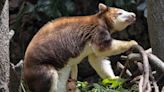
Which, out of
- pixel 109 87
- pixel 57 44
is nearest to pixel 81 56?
pixel 57 44

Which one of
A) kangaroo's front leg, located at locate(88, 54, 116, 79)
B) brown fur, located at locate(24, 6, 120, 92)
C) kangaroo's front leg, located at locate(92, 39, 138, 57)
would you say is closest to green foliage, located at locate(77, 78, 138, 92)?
brown fur, located at locate(24, 6, 120, 92)

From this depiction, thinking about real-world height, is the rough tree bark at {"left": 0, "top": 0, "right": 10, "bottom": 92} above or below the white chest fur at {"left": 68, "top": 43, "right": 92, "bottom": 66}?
above

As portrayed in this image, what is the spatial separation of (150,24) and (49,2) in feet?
7.96

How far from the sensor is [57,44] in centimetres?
313

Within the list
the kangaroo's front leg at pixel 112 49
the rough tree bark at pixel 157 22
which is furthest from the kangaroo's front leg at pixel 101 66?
the rough tree bark at pixel 157 22

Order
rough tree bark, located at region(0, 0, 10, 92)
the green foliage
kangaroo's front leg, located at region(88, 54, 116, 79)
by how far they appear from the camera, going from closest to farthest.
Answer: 1. rough tree bark, located at region(0, 0, 10, 92)
2. the green foliage
3. kangaroo's front leg, located at region(88, 54, 116, 79)

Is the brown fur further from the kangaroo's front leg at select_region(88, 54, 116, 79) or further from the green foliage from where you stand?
the green foliage

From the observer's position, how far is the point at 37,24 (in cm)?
622

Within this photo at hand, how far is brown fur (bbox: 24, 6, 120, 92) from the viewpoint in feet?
9.99

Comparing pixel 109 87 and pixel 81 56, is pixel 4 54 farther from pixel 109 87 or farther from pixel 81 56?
pixel 81 56

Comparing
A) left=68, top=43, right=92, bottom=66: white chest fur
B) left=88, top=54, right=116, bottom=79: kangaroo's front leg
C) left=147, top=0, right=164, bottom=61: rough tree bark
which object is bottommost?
left=88, top=54, right=116, bottom=79: kangaroo's front leg

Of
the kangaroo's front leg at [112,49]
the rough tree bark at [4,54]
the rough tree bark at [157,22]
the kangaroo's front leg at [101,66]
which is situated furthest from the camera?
the kangaroo's front leg at [101,66]

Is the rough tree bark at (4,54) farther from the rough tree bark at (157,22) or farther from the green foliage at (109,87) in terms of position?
the rough tree bark at (157,22)

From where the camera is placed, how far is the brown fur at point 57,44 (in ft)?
9.99
